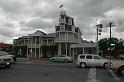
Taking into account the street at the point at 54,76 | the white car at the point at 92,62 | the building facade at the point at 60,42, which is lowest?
the street at the point at 54,76

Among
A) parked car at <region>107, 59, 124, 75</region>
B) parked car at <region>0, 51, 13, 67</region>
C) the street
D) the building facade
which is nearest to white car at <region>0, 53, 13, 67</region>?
parked car at <region>0, 51, 13, 67</region>

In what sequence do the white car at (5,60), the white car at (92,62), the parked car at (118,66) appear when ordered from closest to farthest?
the parked car at (118,66) → the white car at (5,60) → the white car at (92,62)

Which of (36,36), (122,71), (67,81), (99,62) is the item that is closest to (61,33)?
(36,36)

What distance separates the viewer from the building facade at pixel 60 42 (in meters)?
63.7

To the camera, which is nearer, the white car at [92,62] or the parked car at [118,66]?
the parked car at [118,66]

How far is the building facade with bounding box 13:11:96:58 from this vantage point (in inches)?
2507

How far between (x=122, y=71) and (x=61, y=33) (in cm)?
4531

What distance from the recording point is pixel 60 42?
64.3 metres

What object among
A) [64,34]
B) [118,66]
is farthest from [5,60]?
[64,34]

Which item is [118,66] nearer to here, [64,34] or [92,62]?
[92,62]

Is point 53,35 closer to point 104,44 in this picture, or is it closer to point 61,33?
point 61,33

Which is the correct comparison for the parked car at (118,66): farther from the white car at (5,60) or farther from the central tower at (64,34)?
the central tower at (64,34)

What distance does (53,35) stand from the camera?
6919 cm

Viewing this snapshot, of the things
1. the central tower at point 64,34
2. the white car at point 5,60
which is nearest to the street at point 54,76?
the white car at point 5,60
